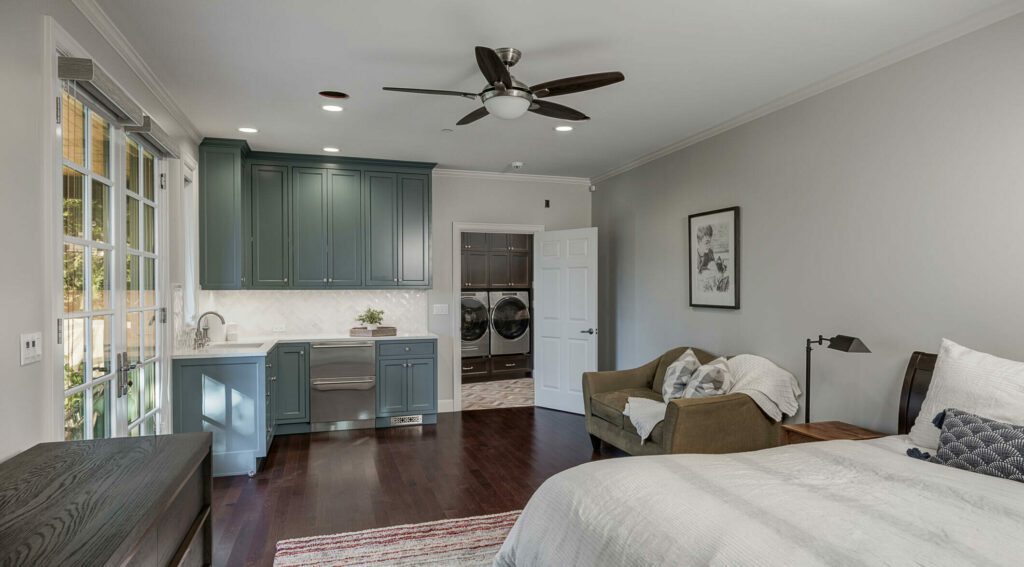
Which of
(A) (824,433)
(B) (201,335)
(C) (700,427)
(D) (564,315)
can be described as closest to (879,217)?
(A) (824,433)

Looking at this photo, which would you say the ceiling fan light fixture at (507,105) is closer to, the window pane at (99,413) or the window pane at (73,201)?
the window pane at (73,201)

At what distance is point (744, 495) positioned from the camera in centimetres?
185

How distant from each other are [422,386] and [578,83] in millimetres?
3582

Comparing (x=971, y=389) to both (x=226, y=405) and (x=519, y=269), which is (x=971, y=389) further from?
(x=519, y=269)

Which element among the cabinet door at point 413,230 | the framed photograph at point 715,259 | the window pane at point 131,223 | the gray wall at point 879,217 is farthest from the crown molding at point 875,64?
the window pane at point 131,223

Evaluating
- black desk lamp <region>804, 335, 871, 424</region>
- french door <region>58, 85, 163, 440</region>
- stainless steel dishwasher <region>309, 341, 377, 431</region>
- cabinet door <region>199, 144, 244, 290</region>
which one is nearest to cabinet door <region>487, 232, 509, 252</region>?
stainless steel dishwasher <region>309, 341, 377, 431</region>

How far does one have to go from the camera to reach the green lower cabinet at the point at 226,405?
3.96m

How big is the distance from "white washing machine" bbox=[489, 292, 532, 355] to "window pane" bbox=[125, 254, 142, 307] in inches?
208

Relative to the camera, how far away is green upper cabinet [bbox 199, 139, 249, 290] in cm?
482

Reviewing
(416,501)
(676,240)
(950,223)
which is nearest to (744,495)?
(950,223)

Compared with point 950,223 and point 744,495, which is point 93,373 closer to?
point 744,495

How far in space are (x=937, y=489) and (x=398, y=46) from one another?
9.76ft

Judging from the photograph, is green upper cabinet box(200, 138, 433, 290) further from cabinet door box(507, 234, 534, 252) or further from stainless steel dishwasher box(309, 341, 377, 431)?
cabinet door box(507, 234, 534, 252)

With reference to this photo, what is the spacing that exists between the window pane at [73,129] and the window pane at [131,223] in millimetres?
628
